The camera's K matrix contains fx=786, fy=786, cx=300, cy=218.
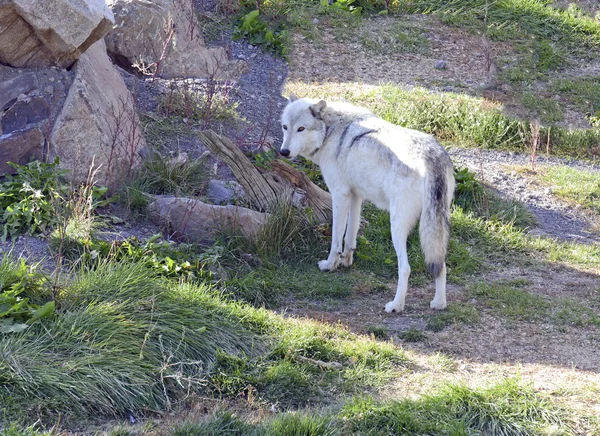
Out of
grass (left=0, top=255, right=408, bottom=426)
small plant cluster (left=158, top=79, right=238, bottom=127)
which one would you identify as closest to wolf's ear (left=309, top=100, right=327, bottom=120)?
grass (left=0, top=255, right=408, bottom=426)

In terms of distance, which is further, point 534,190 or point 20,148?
point 534,190

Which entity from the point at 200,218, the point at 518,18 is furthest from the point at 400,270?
the point at 518,18

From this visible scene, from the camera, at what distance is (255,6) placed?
1389cm

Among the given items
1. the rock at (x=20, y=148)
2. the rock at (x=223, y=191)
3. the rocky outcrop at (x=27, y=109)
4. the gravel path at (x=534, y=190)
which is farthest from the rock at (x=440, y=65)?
the rock at (x=20, y=148)

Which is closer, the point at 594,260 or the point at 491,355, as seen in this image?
the point at 491,355

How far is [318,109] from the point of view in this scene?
7.77 metres

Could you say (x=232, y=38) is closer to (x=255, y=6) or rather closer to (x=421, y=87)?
(x=255, y=6)

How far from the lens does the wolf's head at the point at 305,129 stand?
25.3ft

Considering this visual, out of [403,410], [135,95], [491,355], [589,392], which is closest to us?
[403,410]

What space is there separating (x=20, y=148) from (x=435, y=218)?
13.7 ft

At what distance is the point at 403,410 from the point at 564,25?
12.0 meters

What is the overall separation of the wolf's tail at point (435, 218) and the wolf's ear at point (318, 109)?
61.5 inches

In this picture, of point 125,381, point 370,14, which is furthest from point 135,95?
point 370,14

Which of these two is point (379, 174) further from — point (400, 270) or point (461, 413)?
→ point (461, 413)
